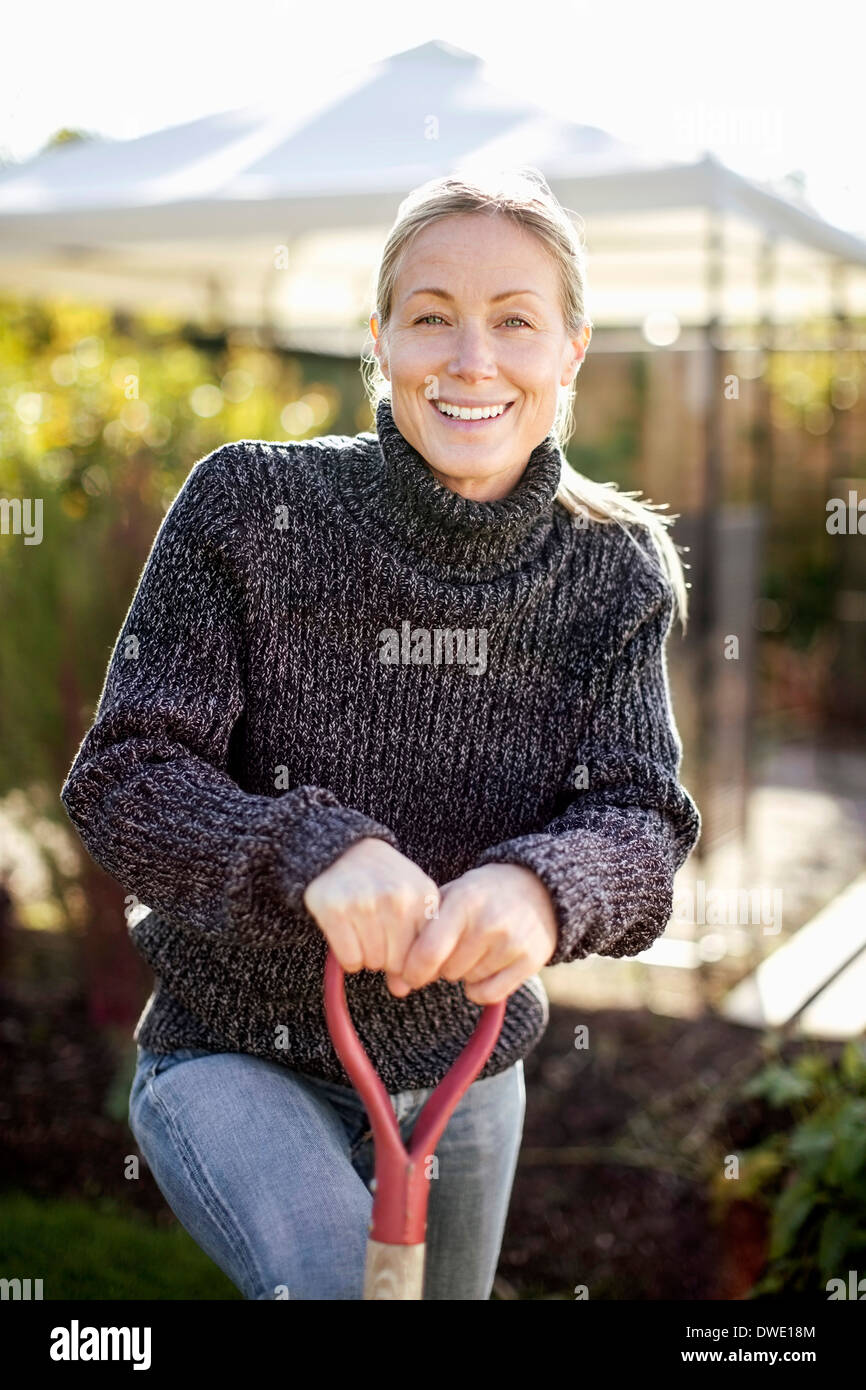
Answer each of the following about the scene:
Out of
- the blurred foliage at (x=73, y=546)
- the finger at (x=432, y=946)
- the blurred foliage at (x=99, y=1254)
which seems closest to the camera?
the finger at (x=432, y=946)

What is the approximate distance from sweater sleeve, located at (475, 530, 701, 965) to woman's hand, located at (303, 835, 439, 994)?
0.17 meters

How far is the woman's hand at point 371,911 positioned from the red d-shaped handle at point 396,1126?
0.06 metres

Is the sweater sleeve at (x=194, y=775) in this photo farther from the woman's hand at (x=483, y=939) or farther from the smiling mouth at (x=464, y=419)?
the smiling mouth at (x=464, y=419)

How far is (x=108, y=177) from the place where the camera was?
5410mm

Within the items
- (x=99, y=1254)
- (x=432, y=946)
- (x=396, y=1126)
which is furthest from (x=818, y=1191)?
(x=432, y=946)

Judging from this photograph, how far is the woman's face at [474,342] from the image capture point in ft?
6.04

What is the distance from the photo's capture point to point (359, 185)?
4.52 meters

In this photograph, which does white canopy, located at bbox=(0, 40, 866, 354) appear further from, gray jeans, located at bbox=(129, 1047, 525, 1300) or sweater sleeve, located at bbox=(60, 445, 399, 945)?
gray jeans, located at bbox=(129, 1047, 525, 1300)

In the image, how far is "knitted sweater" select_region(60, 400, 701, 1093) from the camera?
1.72m

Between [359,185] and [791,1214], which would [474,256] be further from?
[359,185]

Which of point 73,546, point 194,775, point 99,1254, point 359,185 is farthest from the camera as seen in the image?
point 359,185

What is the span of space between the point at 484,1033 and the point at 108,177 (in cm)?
467

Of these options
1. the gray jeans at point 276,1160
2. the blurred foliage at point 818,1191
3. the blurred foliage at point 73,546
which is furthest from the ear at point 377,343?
the blurred foliage at point 73,546

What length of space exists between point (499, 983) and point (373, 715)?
0.53 m
